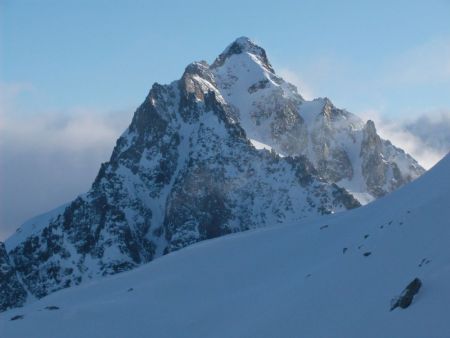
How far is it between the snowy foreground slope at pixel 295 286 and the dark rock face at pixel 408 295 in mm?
222

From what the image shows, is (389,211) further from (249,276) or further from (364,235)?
(249,276)

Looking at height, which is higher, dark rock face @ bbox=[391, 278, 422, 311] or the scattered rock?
the scattered rock

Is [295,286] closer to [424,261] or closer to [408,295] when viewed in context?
[424,261]

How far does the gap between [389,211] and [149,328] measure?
17.8 metres

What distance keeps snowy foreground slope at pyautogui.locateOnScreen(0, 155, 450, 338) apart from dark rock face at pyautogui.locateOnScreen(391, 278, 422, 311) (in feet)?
0.73

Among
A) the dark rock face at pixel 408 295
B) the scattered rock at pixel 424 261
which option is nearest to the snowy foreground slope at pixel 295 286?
the scattered rock at pixel 424 261

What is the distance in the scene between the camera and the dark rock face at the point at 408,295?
2777 centimetres

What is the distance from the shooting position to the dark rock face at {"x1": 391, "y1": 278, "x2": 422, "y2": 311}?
2777 centimetres

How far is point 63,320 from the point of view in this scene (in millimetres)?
46656

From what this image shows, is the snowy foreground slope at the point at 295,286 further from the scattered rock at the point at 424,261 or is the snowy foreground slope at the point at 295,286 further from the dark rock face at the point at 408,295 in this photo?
the dark rock face at the point at 408,295

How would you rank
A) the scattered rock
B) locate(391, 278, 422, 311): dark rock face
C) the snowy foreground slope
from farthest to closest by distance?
1. the scattered rock
2. the snowy foreground slope
3. locate(391, 278, 422, 311): dark rock face

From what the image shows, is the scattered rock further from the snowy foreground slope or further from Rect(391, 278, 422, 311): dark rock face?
Rect(391, 278, 422, 311): dark rock face

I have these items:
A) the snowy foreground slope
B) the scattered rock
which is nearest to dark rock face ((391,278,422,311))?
the snowy foreground slope

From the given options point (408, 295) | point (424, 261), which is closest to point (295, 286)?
point (424, 261)
